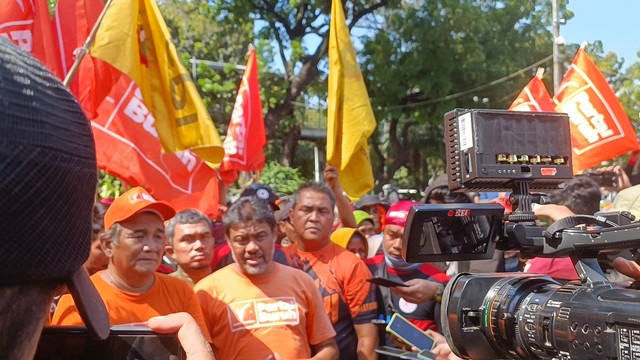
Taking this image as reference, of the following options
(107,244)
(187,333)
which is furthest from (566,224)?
(107,244)

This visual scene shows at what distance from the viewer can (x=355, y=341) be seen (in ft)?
13.0

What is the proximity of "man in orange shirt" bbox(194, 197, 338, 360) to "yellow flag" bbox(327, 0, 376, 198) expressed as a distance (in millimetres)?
1817

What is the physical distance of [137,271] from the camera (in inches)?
122

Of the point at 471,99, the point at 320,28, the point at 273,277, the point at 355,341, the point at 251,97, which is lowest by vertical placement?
the point at 355,341

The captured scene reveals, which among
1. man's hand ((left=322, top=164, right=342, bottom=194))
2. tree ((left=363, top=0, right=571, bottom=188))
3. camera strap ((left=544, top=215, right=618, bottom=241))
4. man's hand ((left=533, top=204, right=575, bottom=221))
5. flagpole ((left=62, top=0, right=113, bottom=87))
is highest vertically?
tree ((left=363, top=0, right=571, bottom=188))

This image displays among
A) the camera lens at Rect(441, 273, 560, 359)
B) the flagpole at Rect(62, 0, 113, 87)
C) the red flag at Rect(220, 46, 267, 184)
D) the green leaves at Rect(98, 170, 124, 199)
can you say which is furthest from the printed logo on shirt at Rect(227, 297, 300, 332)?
the green leaves at Rect(98, 170, 124, 199)

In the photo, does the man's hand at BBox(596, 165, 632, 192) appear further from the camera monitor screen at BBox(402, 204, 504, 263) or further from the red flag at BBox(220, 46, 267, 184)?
the camera monitor screen at BBox(402, 204, 504, 263)

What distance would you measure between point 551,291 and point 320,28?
687 inches

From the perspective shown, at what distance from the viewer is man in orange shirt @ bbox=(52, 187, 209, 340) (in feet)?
9.83

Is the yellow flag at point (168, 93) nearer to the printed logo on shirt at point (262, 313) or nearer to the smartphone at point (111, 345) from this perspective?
the printed logo on shirt at point (262, 313)

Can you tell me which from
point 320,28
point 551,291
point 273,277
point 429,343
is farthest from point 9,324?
point 320,28

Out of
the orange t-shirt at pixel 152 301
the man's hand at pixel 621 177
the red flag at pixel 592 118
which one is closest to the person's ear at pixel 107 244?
the orange t-shirt at pixel 152 301

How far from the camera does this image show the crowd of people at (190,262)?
2.28ft

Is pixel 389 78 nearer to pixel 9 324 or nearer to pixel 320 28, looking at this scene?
pixel 320 28
